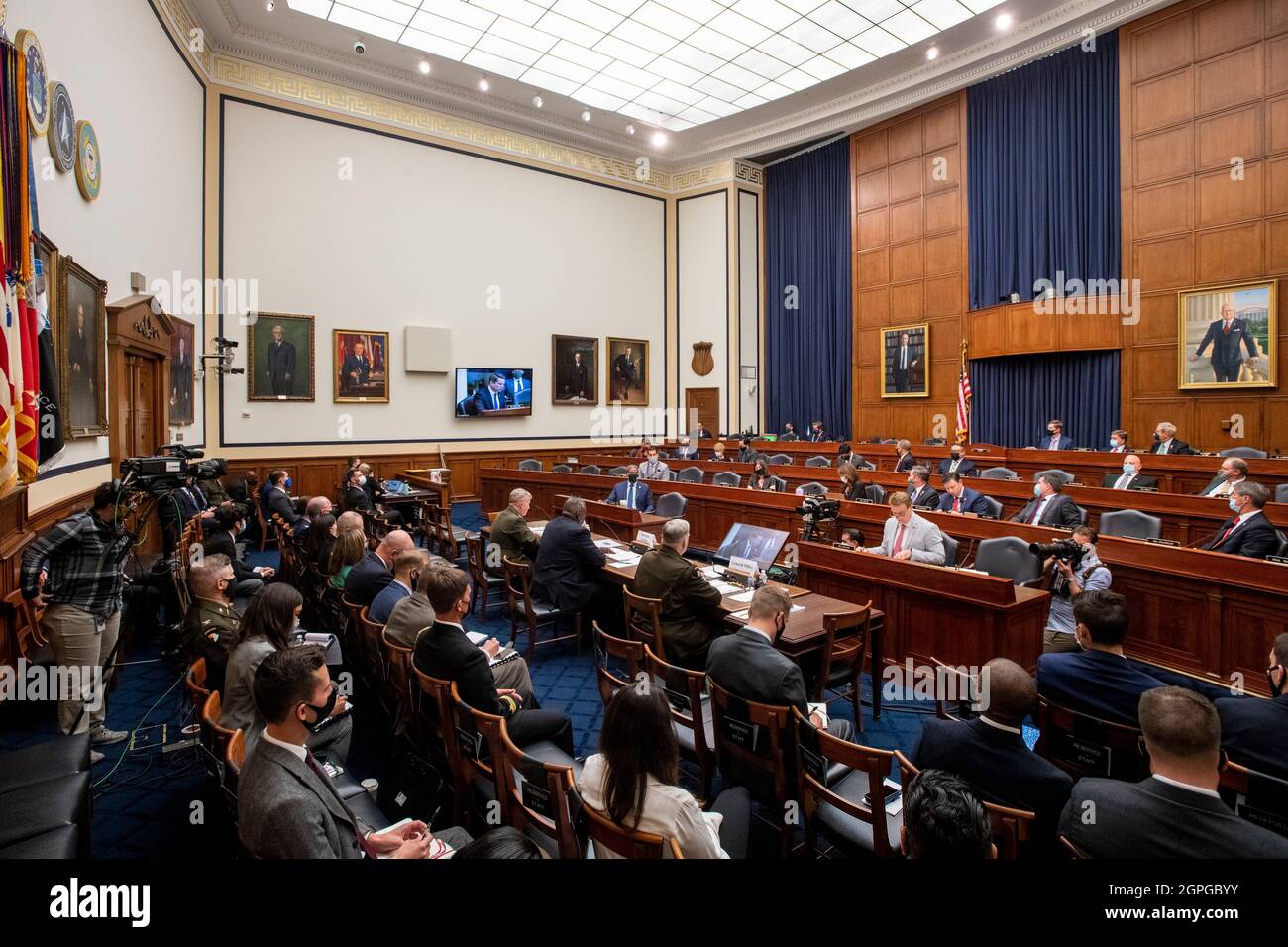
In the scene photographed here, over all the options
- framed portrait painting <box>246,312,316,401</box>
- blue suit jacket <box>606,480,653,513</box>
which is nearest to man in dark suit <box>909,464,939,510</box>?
blue suit jacket <box>606,480,653,513</box>

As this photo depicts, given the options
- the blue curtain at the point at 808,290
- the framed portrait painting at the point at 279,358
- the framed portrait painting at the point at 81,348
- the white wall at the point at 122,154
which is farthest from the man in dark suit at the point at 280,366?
the blue curtain at the point at 808,290

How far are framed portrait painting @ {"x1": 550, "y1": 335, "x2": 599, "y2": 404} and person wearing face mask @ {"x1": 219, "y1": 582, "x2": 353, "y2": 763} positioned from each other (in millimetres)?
11478

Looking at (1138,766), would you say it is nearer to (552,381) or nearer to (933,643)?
(933,643)

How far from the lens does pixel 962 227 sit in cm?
1280

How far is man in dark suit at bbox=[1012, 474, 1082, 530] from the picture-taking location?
19.8ft

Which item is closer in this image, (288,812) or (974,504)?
(288,812)

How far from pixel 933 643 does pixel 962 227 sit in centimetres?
1096

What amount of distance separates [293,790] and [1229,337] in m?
12.6

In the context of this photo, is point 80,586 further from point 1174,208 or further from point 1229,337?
point 1174,208

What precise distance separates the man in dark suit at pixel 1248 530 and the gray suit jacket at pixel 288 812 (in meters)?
5.61

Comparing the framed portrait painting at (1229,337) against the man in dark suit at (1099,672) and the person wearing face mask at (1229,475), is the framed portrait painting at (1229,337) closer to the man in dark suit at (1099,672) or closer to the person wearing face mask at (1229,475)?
the person wearing face mask at (1229,475)

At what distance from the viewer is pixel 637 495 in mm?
8742

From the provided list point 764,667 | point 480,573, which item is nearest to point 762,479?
point 480,573

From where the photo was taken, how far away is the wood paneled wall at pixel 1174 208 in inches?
368
